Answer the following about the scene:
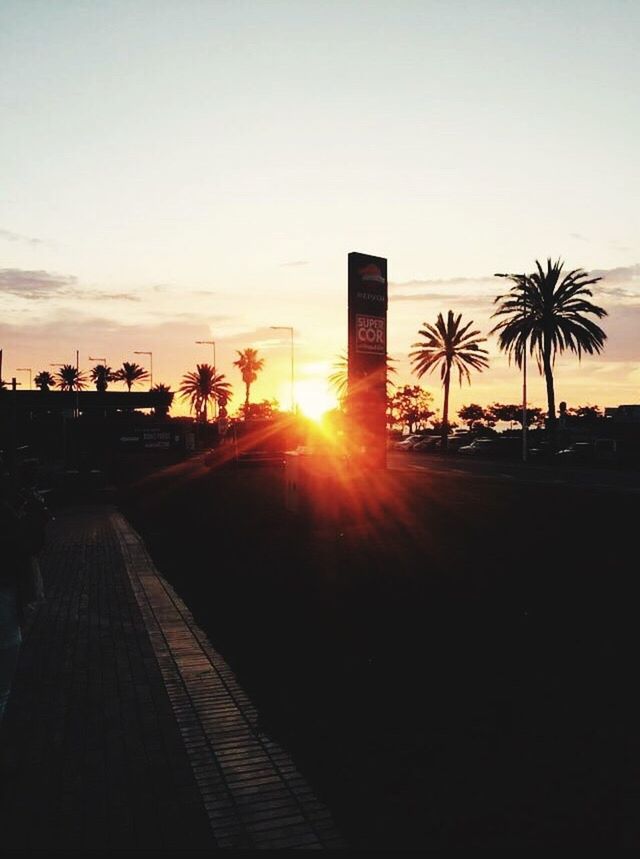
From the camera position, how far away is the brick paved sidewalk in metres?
4.50

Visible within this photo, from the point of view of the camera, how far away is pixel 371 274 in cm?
3978

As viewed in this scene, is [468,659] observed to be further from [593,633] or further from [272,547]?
[272,547]

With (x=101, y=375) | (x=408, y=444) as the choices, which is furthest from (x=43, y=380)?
(x=408, y=444)

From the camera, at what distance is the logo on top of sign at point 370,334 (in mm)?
39438

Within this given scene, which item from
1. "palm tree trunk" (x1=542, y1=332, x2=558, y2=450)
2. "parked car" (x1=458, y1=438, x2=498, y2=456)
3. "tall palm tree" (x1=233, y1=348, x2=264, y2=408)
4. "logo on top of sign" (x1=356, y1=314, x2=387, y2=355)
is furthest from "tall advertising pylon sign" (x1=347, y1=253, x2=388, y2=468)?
"tall palm tree" (x1=233, y1=348, x2=264, y2=408)

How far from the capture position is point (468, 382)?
81.9 meters

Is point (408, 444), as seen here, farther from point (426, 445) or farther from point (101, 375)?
point (101, 375)

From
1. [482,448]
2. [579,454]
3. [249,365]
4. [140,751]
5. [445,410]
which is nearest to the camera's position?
[140,751]

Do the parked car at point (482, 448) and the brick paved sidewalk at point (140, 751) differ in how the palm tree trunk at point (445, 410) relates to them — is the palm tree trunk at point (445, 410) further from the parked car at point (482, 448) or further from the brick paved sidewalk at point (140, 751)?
the brick paved sidewalk at point (140, 751)

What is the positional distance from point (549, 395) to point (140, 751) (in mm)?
56956

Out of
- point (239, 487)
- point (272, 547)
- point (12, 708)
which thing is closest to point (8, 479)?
point (12, 708)

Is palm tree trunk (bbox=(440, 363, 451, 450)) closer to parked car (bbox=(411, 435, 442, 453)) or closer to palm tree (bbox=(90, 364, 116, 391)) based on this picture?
parked car (bbox=(411, 435, 442, 453))

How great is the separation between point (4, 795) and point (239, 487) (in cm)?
2817

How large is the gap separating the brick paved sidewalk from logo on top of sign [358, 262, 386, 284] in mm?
31325
